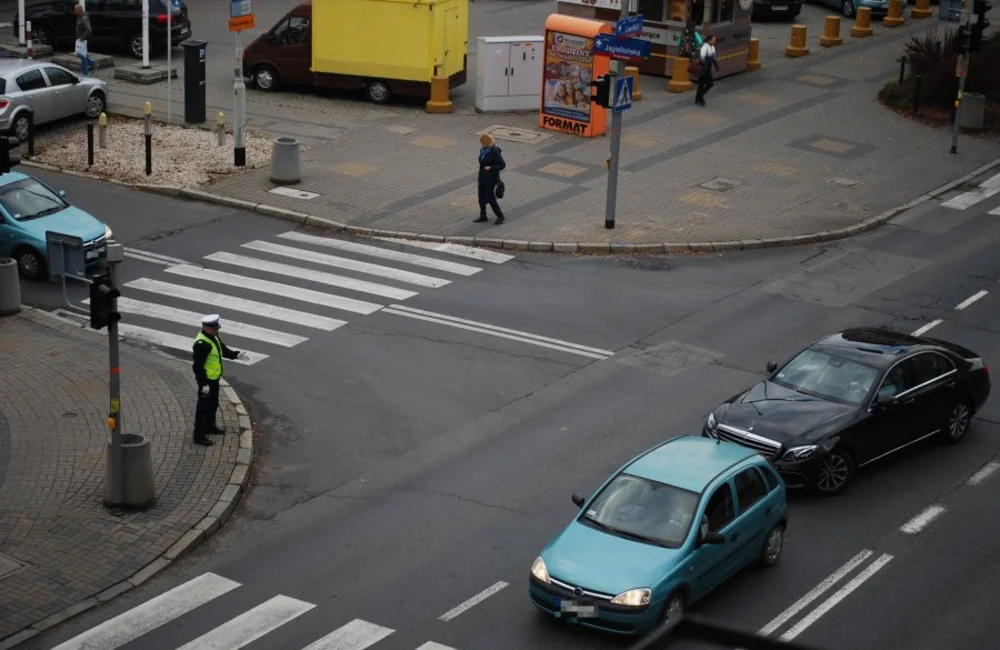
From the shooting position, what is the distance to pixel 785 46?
41.9 metres


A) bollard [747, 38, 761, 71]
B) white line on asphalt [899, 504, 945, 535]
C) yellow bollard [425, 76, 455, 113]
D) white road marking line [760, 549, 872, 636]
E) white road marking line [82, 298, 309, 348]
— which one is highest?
bollard [747, 38, 761, 71]

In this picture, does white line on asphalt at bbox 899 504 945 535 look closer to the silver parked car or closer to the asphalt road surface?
the asphalt road surface

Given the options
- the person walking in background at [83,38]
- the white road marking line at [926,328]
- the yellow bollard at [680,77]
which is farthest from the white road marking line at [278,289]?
the yellow bollard at [680,77]

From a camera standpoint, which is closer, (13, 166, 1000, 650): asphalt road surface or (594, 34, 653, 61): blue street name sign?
(13, 166, 1000, 650): asphalt road surface

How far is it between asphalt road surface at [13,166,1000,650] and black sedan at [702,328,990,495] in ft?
1.47

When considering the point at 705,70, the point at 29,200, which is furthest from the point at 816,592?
the point at 705,70

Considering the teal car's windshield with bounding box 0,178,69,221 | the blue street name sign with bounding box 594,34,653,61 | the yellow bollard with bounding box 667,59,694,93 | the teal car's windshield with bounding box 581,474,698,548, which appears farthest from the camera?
the yellow bollard with bounding box 667,59,694,93

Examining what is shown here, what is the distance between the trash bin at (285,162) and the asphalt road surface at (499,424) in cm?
172

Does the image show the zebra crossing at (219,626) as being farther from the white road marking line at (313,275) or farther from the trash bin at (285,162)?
the trash bin at (285,162)

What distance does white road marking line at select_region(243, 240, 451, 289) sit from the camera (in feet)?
77.9

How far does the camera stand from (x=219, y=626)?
44.8 ft

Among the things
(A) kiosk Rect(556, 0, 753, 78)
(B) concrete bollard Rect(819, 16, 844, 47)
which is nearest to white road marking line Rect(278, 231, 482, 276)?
(A) kiosk Rect(556, 0, 753, 78)

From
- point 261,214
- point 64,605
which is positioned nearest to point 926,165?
point 261,214

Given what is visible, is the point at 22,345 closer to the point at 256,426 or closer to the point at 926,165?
the point at 256,426
